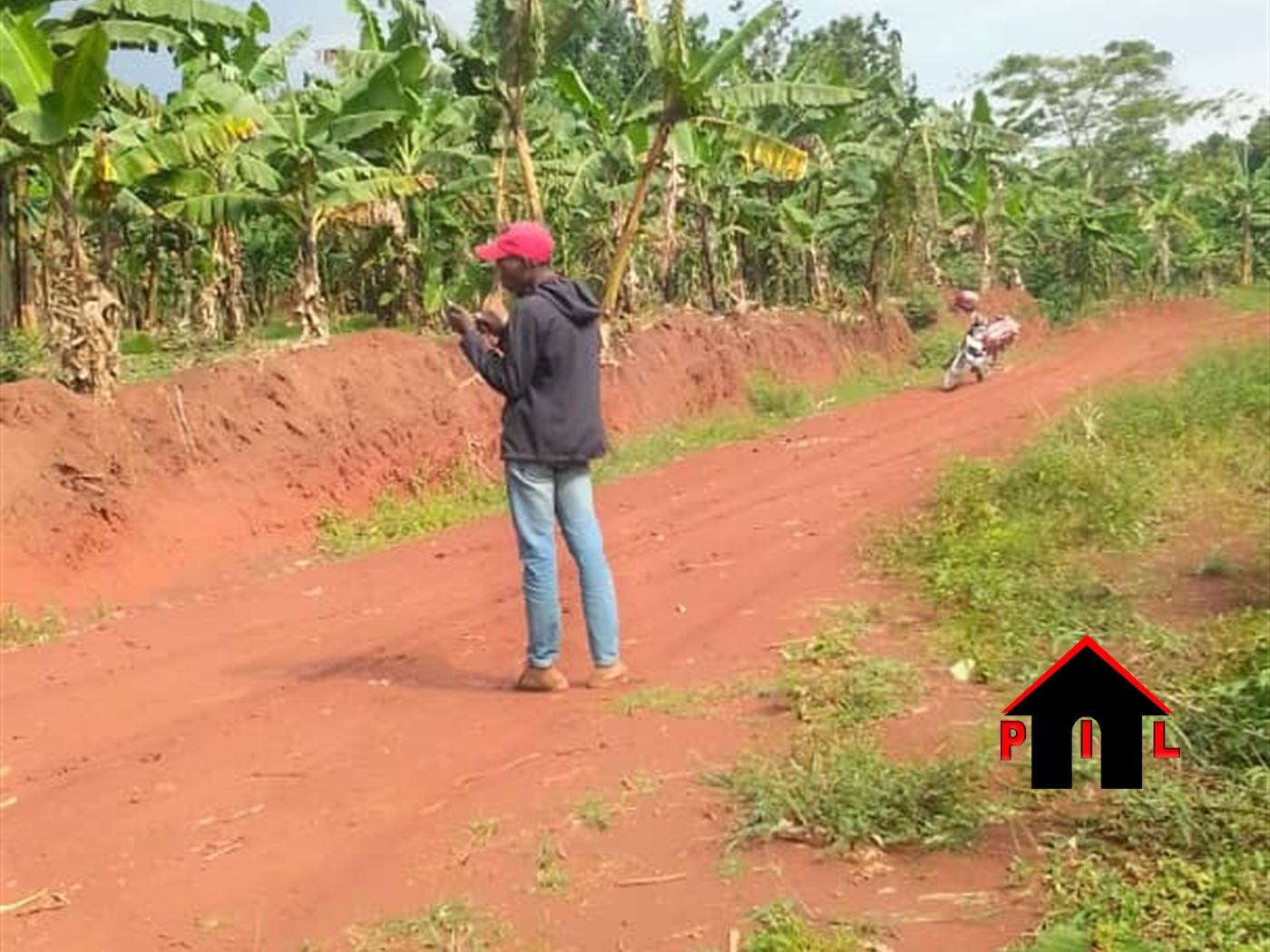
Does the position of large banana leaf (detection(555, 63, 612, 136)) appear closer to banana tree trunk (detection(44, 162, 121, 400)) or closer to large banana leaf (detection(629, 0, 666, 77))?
large banana leaf (detection(629, 0, 666, 77))

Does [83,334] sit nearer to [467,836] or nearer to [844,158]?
[467,836]

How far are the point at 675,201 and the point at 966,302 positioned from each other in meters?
3.71

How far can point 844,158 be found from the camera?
21578mm

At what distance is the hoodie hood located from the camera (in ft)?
19.2

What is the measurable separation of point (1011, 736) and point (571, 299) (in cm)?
248

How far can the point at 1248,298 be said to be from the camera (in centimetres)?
2770

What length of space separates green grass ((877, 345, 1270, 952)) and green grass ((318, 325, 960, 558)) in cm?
438

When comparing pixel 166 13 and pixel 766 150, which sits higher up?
pixel 166 13

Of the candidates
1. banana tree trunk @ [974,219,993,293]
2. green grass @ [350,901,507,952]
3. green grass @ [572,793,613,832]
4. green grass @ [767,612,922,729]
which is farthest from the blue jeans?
banana tree trunk @ [974,219,993,293]

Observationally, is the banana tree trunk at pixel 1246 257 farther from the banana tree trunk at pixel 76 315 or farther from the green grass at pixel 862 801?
the green grass at pixel 862 801

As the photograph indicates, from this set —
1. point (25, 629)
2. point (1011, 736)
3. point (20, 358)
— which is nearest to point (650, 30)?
point (20, 358)

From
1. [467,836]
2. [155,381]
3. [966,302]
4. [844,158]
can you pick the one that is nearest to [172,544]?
[155,381]

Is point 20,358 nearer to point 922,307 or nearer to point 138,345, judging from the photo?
point 138,345

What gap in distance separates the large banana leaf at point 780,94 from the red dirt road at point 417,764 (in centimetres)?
674
